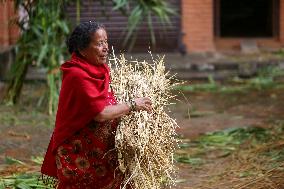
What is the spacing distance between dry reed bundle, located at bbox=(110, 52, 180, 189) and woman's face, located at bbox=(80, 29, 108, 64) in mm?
362

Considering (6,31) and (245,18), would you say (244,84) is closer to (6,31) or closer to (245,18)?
(6,31)

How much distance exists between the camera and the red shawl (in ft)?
11.0

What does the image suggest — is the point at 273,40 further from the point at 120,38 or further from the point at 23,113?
the point at 23,113

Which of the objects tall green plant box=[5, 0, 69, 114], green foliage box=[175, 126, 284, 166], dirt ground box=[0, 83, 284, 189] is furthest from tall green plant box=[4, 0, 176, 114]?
green foliage box=[175, 126, 284, 166]

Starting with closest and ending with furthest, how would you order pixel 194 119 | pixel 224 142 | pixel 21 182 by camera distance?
Result: pixel 21 182
pixel 224 142
pixel 194 119

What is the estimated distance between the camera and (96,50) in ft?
11.3

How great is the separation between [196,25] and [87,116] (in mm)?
9803

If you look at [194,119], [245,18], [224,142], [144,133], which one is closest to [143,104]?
[144,133]

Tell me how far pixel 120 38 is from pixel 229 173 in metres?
7.72

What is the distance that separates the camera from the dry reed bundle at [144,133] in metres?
3.55

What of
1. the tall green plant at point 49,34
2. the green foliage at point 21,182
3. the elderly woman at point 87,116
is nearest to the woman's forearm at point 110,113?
the elderly woman at point 87,116

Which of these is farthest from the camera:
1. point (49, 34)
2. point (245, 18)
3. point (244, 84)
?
point (245, 18)

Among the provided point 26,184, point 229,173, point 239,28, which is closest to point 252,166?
point 229,173

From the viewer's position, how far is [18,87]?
859 centimetres
